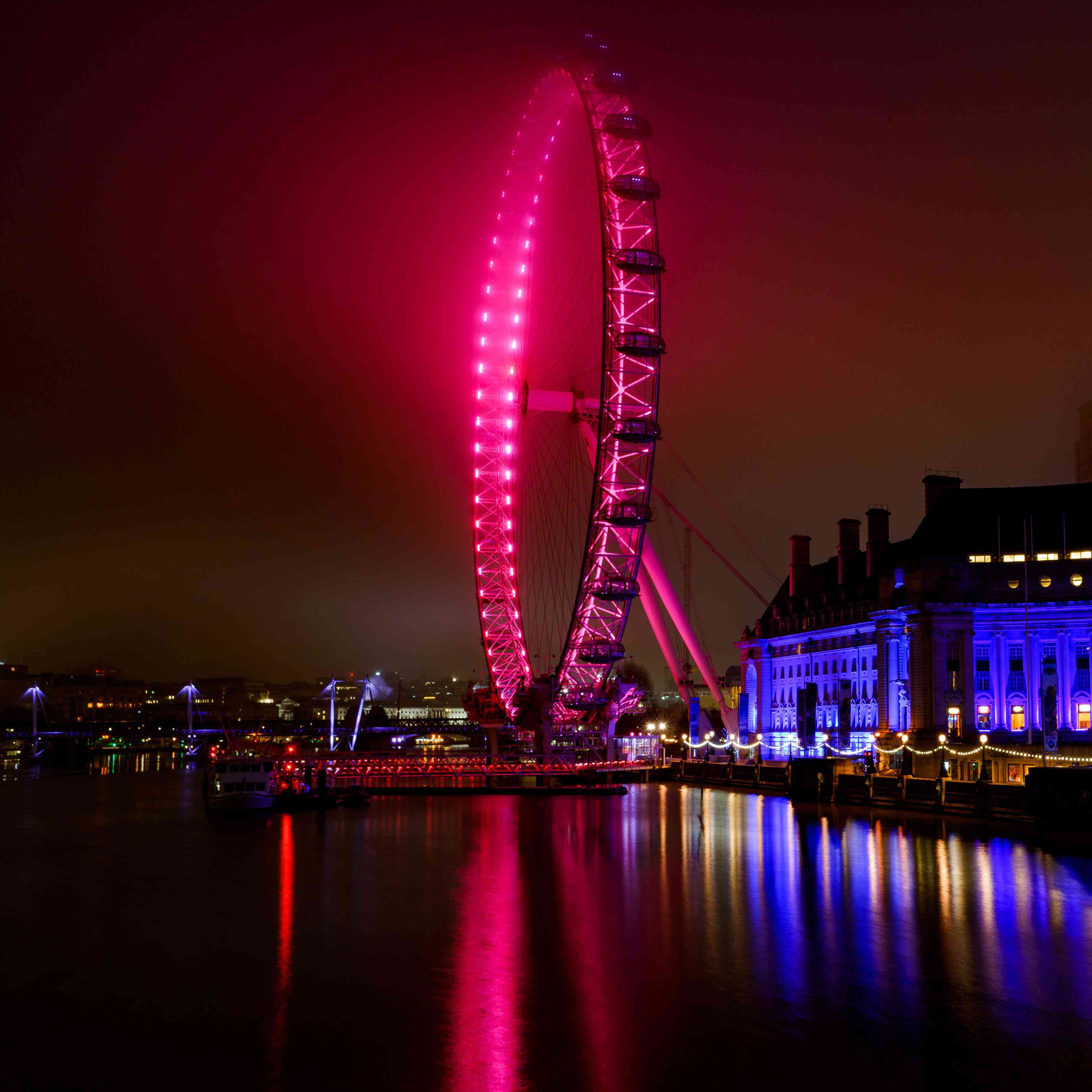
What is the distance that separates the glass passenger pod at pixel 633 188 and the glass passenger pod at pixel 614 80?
3832 mm

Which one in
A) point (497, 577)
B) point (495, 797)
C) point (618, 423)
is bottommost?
point (495, 797)

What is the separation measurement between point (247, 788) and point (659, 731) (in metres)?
83.7

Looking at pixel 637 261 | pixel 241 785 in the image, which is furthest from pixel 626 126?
pixel 241 785

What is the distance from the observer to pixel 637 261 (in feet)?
192

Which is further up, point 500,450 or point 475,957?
point 500,450

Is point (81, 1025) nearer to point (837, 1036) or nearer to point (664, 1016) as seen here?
point (664, 1016)

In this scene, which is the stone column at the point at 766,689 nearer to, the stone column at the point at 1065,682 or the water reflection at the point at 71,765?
the stone column at the point at 1065,682

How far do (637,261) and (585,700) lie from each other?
31.6 m

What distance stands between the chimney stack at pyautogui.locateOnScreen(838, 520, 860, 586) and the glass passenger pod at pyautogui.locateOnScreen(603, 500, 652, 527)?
3584 cm

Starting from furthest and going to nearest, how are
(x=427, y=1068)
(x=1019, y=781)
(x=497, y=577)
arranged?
(x=497, y=577) < (x=1019, y=781) < (x=427, y=1068)

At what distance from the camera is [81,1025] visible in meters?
20.0

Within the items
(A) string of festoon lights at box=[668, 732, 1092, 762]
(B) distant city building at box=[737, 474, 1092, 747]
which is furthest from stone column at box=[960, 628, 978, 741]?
(A) string of festoon lights at box=[668, 732, 1092, 762]

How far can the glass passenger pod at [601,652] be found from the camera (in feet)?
239

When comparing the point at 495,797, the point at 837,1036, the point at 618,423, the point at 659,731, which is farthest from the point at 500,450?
the point at 659,731
